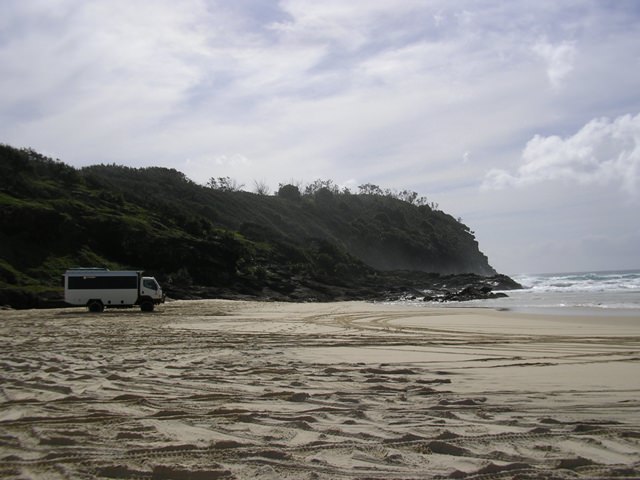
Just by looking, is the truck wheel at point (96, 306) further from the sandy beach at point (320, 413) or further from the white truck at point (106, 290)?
the sandy beach at point (320, 413)

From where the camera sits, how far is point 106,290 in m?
32.9

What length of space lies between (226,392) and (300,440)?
2634 mm

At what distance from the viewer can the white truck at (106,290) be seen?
108 feet

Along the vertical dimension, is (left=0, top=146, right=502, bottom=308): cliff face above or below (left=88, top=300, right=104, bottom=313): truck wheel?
above

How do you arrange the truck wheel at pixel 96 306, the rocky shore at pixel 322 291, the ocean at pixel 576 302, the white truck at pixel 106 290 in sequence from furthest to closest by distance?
the rocky shore at pixel 322 291 → the white truck at pixel 106 290 → the truck wheel at pixel 96 306 → the ocean at pixel 576 302

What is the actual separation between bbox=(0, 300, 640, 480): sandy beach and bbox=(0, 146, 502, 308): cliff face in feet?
108

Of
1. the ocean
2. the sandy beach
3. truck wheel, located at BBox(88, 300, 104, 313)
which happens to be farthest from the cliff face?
the sandy beach

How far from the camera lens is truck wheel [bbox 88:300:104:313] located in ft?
107

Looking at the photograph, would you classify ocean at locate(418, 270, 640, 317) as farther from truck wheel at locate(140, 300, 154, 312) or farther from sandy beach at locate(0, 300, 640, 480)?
truck wheel at locate(140, 300, 154, 312)

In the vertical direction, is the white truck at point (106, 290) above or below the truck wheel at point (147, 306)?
above

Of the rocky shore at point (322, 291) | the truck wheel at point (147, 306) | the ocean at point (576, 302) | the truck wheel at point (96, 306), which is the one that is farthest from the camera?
the rocky shore at point (322, 291)

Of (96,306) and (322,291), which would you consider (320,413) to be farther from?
(322,291)

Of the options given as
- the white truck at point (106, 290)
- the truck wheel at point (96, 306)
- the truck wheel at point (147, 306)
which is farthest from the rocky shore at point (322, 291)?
the truck wheel at point (147, 306)

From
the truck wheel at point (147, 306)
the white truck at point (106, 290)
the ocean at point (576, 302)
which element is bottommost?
the ocean at point (576, 302)
